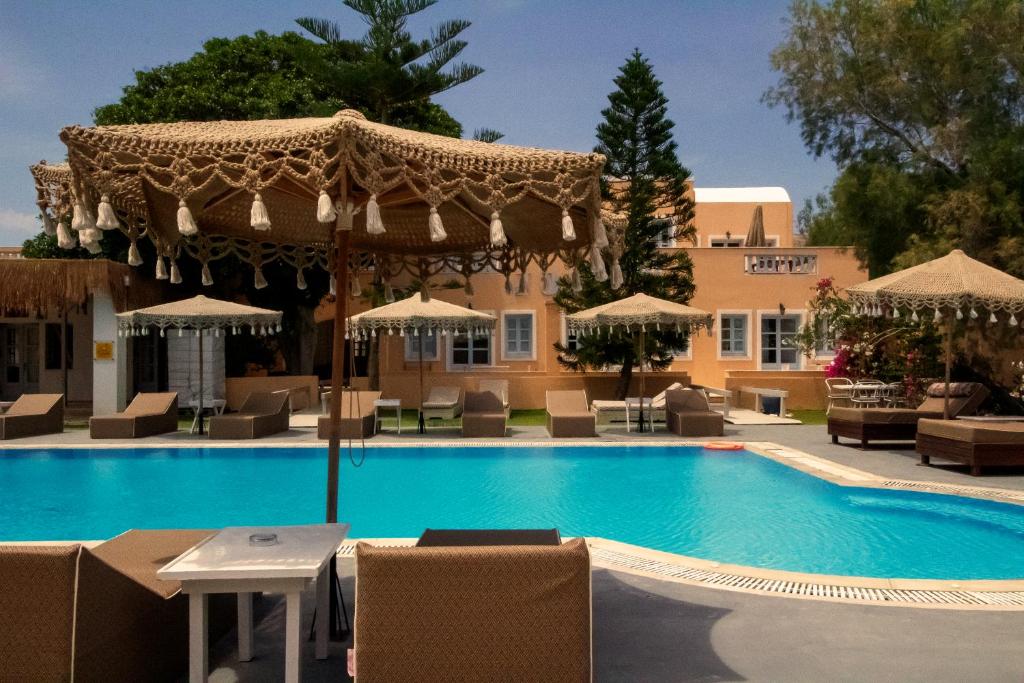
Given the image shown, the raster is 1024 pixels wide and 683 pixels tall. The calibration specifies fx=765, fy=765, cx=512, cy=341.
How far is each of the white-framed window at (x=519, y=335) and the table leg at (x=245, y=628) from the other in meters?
15.6

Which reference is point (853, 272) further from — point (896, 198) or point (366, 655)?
point (366, 655)

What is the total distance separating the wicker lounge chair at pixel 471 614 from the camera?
2.55 meters

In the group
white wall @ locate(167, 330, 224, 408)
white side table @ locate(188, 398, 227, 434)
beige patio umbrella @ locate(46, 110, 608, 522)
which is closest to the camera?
beige patio umbrella @ locate(46, 110, 608, 522)

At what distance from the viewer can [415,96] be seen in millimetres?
16812

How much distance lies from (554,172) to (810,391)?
1553cm

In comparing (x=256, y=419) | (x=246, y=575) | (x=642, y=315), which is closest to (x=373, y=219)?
(x=246, y=575)

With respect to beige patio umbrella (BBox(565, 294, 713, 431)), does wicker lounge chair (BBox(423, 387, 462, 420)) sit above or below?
below

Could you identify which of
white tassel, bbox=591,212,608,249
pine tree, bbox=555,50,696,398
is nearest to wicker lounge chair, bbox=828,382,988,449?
pine tree, bbox=555,50,696,398

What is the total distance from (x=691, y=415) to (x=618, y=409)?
5.17 ft

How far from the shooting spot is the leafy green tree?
16.2 m

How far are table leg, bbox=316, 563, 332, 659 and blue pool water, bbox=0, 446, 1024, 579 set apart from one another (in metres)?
3.13

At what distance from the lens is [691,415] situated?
492 inches

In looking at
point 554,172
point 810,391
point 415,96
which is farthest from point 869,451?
point 415,96

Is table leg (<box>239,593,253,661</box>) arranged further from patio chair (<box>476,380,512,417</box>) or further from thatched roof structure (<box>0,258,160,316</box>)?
thatched roof structure (<box>0,258,160,316</box>)
